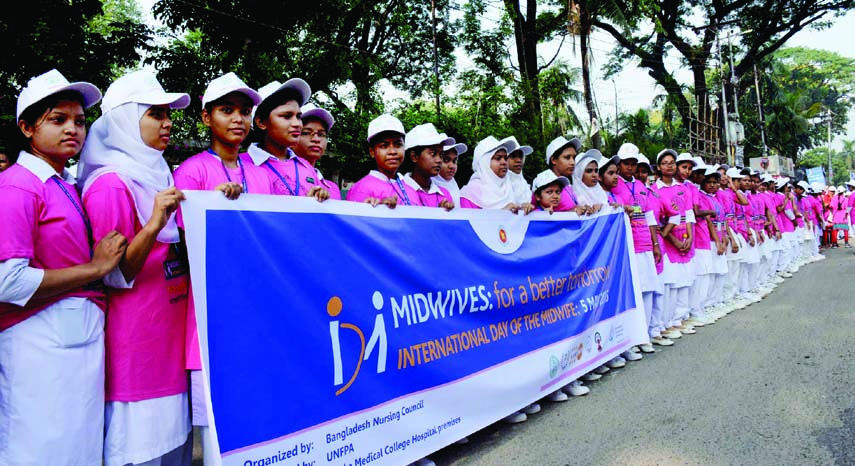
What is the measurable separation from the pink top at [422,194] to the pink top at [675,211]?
3320 millimetres

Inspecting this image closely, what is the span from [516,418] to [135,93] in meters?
2.96

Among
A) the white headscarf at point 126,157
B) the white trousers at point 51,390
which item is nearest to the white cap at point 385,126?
the white headscarf at point 126,157

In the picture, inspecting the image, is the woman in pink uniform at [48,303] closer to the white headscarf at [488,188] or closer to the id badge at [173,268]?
the id badge at [173,268]

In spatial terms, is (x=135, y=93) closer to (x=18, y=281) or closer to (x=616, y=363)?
(x=18, y=281)

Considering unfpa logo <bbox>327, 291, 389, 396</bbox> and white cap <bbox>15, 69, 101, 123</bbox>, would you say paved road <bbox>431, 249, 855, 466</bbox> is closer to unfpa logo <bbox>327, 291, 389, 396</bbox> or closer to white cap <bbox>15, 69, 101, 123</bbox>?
unfpa logo <bbox>327, 291, 389, 396</bbox>

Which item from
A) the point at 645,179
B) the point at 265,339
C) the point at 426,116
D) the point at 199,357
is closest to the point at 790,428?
the point at 265,339

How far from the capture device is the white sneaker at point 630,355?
17.8ft

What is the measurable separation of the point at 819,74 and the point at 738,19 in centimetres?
4864

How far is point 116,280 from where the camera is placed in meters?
2.17

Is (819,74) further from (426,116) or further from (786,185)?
(426,116)

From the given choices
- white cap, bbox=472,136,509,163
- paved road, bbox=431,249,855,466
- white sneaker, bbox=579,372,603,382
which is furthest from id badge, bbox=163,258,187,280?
white sneaker, bbox=579,372,603,382

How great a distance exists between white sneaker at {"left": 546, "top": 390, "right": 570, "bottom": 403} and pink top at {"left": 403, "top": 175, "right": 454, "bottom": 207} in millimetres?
1662

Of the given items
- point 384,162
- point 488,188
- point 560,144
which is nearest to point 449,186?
point 488,188

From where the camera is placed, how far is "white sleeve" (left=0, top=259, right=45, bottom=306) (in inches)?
74.1
